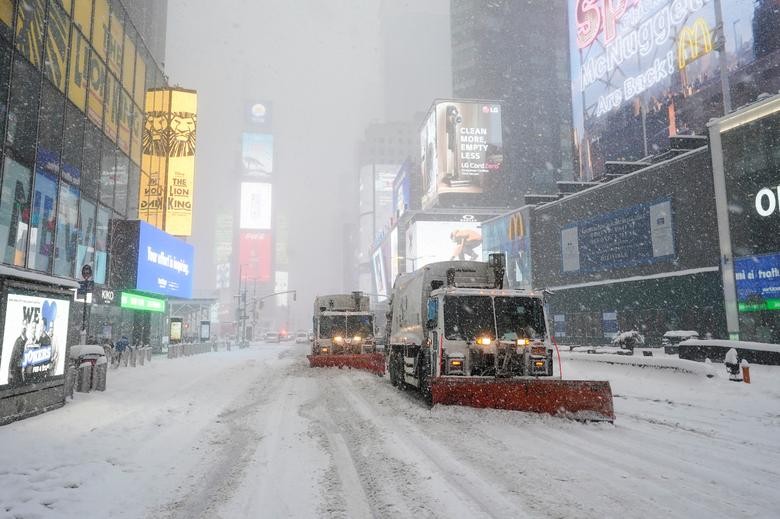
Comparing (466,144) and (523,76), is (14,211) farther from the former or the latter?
(523,76)

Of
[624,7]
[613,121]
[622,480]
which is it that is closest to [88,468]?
[622,480]

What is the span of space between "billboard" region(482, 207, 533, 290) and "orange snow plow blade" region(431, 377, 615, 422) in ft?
131

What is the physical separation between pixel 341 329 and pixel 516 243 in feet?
118

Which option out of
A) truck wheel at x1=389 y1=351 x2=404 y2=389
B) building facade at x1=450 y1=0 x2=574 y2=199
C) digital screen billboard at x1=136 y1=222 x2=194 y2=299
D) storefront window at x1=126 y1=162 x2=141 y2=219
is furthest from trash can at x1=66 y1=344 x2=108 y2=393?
building facade at x1=450 y1=0 x2=574 y2=199

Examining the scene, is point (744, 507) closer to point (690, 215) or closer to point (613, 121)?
point (690, 215)

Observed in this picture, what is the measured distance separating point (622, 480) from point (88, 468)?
6363 millimetres

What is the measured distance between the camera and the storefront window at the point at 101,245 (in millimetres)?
28656

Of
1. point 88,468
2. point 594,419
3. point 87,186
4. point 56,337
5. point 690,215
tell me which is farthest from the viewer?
point 690,215

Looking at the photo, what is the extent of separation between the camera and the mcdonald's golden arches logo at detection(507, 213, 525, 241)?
53.0 meters

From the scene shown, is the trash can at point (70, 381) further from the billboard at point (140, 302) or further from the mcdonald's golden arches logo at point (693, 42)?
the mcdonald's golden arches logo at point (693, 42)

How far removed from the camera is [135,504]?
5.14m

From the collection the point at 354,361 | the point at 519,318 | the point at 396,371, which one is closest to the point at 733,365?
the point at 519,318

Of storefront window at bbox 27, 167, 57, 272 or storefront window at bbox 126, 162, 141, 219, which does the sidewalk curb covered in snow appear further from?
storefront window at bbox 126, 162, 141, 219

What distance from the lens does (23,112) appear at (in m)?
21.0
